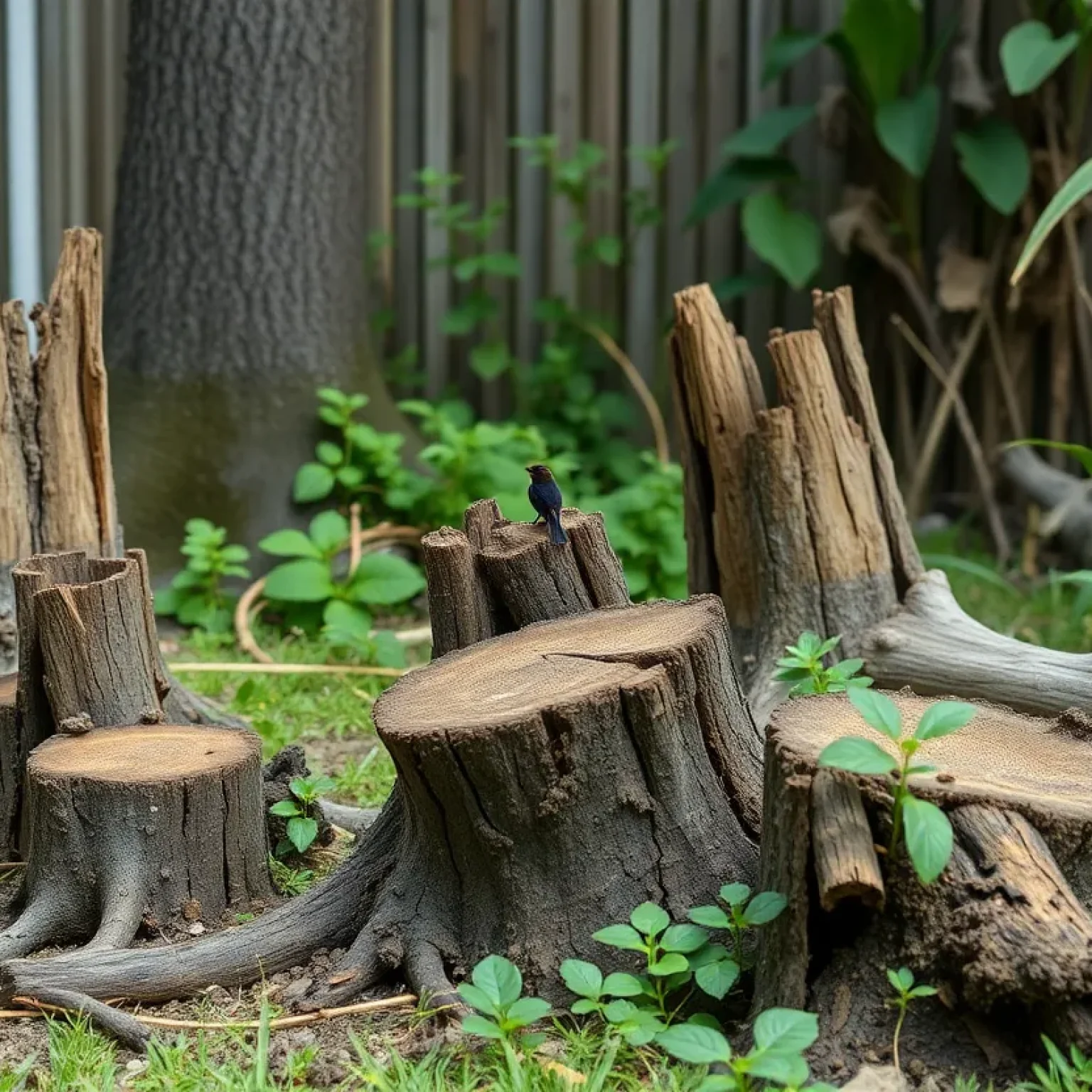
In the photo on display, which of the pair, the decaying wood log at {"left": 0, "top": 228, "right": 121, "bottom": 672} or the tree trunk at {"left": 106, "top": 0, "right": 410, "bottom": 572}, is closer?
the decaying wood log at {"left": 0, "top": 228, "right": 121, "bottom": 672}

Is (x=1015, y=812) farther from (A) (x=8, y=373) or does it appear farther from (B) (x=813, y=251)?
(B) (x=813, y=251)

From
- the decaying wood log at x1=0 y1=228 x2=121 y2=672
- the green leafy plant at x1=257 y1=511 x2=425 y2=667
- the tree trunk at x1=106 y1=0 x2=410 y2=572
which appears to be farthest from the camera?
the tree trunk at x1=106 y1=0 x2=410 y2=572

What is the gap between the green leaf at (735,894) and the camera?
2.06 meters

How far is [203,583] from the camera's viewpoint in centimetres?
453

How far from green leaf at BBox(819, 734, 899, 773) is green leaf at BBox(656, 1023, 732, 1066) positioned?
371mm

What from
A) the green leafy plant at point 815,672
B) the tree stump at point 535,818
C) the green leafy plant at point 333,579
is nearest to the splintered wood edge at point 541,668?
the tree stump at point 535,818

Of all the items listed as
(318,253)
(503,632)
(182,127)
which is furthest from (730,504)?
(182,127)

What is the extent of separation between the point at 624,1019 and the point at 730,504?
172cm

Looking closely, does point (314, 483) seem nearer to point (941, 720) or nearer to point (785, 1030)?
point (941, 720)

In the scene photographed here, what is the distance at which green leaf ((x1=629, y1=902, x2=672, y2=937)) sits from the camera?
206 cm

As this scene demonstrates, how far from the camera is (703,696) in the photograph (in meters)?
2.24

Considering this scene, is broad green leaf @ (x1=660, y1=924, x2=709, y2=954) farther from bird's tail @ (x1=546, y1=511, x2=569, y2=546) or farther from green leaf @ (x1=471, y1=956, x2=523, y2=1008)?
bird's tail @ (x1=546, y1=511, x2=569, y2=546)

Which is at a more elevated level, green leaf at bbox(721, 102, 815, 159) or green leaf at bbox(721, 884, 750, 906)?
green leaf at bbox(721, 102, 815, 159)

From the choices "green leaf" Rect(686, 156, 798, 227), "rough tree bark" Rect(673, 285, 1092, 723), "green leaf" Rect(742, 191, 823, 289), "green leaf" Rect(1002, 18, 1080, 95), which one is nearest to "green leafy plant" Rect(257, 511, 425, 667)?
"rough tree bark" Rect(673, 285, 1092, 723)
